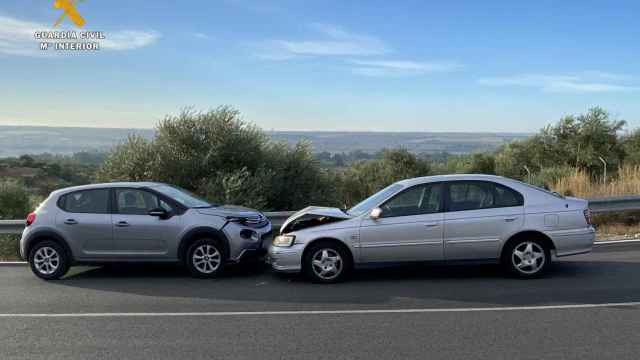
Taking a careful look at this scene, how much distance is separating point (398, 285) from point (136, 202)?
4.45 meters

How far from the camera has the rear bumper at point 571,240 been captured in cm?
862

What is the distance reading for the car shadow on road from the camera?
7602 millimetres

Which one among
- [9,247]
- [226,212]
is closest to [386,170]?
[9,247]

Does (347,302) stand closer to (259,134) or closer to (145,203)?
(145,203)

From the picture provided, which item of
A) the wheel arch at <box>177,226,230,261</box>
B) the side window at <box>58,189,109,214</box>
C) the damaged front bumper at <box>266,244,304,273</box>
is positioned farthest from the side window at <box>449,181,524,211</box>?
the side window at <box>58,189,109,214</box>

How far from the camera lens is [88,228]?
31.3ft

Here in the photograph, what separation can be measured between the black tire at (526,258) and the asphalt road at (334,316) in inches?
7.3

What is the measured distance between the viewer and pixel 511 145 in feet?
132

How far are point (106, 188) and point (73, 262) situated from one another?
130cm

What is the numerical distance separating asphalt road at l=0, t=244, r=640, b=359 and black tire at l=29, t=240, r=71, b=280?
0.63 ft

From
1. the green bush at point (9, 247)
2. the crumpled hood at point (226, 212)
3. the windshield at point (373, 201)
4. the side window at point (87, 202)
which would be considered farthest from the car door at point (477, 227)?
the green bush at point (9, 247)

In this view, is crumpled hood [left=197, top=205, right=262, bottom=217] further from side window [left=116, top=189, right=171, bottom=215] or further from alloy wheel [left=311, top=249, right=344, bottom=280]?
alloy wheel [left=311, top=249, right=344, bottom=280]

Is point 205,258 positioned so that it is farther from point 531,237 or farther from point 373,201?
point 531,237

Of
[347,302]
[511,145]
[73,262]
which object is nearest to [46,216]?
[73,262]
